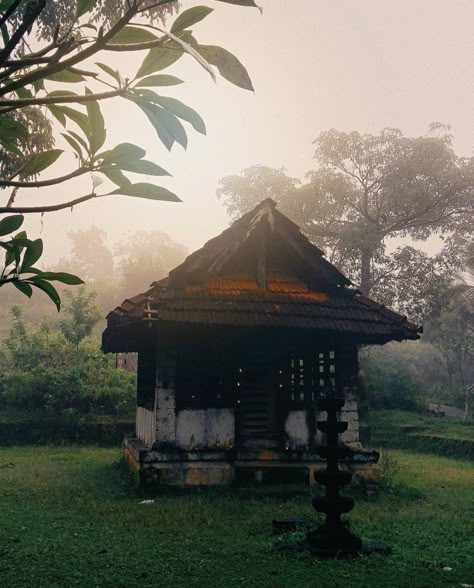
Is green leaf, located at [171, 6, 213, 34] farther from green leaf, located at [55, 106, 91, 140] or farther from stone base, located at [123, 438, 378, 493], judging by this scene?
stone base, located at [123, 438, 378, 493]

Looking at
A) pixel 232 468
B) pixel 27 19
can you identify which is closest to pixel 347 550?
pixel 232 468

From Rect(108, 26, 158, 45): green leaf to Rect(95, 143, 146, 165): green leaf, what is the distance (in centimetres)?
30

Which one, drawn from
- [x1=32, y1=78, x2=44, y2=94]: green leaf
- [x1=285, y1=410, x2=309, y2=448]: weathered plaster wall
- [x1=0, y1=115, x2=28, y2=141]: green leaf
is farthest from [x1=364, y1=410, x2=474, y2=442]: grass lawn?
[x1=0, y1=115, x2=28, y2=141]: green leaf

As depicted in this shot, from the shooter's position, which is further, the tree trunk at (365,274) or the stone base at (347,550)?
the tree trunk at (365,274)

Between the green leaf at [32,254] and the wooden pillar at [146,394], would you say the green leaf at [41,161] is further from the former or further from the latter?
the wooden pillar at [146,394]

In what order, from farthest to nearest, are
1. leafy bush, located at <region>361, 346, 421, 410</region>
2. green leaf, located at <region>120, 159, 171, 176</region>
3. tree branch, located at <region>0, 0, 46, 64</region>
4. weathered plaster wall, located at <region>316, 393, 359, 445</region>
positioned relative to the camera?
leafy bush, located at <region>361, 346, 421, 410</region>, weathered plaster wall, located at <region>316, 393, 359, 445</region>, green leaf, located at <region>120, 159, 171, 176</region>, tree branch, located at <region>0, 0, 46, 64</region>

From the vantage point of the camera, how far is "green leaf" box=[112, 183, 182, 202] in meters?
1.64

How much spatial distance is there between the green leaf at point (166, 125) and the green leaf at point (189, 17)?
225 mm

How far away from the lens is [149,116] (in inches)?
64.9

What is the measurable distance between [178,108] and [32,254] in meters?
0.63

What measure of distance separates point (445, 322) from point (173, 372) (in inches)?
1140

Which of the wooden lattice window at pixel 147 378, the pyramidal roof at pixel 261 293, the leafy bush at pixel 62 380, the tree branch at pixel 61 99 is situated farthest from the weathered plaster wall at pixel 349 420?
the leafy bush at pixel 62 380

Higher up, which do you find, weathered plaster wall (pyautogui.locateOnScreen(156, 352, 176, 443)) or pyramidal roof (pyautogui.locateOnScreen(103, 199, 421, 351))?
pyramidal roof (pyautogui.locateOnScreen(103, 199, 421, 351))

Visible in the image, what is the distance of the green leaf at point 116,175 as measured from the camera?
5.55 ft
